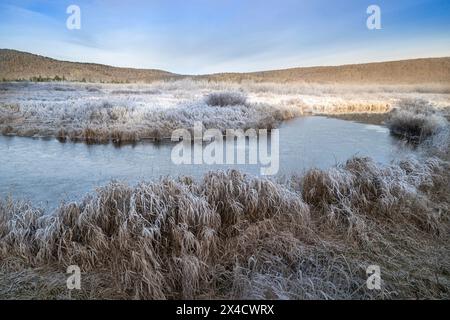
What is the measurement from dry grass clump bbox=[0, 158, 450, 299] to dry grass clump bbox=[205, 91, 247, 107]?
8.93m

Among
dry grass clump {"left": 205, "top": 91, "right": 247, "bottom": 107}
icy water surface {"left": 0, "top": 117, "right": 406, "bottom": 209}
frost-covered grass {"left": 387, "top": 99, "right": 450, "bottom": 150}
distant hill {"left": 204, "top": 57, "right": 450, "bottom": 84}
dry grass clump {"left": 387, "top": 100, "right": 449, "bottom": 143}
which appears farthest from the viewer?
distant hill {"left": 204, "top": 57, "right": 450, "bottom": 84}

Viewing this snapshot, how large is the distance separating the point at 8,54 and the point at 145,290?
10529 millimetres

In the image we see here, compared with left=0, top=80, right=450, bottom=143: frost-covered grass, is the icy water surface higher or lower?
lower

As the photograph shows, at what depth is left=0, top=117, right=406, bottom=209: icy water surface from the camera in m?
5.77

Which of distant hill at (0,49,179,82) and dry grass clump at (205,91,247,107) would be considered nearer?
distant hill at (0,49,179,82)

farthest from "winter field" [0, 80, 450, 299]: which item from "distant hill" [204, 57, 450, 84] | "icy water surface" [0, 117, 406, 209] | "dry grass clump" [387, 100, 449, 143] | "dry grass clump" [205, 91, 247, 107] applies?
"distant hill" [204, 57, 450, 84]

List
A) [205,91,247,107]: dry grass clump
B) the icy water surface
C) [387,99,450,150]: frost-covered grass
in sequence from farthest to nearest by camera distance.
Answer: [205,91,247,107]: dry grass clump, [387,99,450,150]: frost-covered grass, the icy water surface

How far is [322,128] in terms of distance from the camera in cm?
1157

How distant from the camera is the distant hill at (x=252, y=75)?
11849 millimetres

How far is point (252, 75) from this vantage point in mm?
21203

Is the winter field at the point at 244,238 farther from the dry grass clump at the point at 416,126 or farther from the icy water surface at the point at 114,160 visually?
the dry grass clump at the point at 416,126

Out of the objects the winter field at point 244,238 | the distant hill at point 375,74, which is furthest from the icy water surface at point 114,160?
the distant hill at point 375,74

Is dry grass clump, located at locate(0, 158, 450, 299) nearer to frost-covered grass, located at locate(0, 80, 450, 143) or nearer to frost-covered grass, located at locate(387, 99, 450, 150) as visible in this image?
frost-covered grass, located at locate(387, 99, 450, 150)
